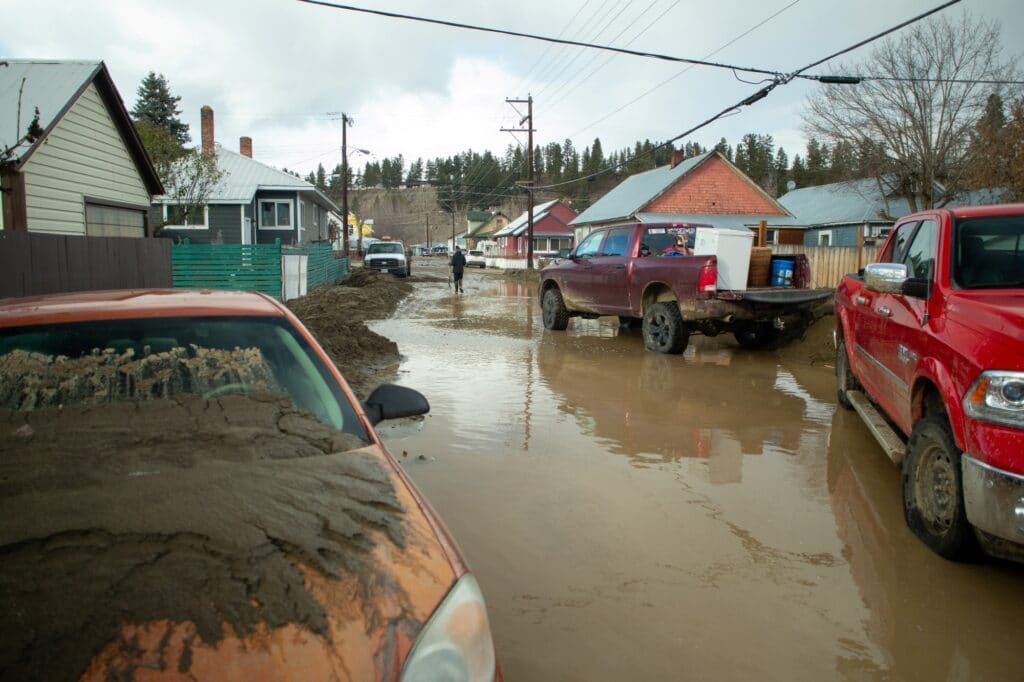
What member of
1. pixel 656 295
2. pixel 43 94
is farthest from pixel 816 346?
pixel 43 94

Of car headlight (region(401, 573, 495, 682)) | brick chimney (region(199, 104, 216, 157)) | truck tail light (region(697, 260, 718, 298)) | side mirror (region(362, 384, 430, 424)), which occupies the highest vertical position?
brick chimney (region(199, 104, 216, 157))

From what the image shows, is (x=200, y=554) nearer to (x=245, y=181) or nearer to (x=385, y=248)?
(x=245, y=181)

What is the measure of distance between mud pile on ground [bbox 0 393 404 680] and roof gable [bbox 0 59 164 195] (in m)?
10.5

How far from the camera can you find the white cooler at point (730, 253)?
10172mm

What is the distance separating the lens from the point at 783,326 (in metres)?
11.8

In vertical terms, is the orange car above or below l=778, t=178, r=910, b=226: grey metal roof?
below

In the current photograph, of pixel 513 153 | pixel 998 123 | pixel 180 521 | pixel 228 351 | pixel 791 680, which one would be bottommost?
pixel 791 680

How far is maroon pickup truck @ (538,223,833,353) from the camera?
10133 millimetres

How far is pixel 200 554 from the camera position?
1879mm

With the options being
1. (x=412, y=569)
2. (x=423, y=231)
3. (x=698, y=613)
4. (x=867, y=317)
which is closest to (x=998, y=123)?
(x=867, y=317)

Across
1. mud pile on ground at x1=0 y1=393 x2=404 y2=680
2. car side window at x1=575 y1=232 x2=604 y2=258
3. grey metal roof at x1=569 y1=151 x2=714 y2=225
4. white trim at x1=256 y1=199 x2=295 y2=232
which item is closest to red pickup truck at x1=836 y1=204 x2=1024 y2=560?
mud pile on ground at x1=0 y1=393 x2=404 y2=680

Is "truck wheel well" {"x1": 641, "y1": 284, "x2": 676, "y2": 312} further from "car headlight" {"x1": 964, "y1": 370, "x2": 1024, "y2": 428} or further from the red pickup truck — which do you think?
"car headlight" {"x1": 964, "y1": 370, "x2": 1024, "y2": 428}

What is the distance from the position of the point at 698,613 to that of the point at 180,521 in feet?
7.79

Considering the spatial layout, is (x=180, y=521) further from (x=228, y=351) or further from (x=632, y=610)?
(x=632, y=610)
